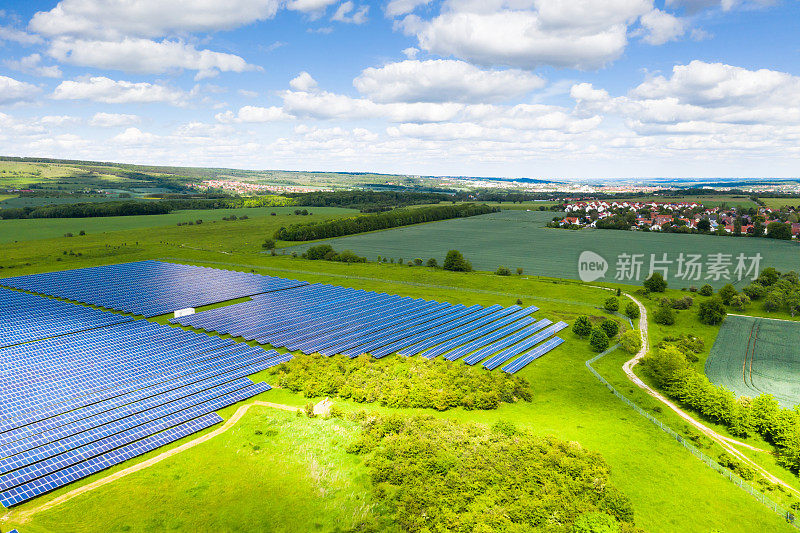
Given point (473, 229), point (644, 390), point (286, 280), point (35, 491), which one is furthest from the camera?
point (473, 229)

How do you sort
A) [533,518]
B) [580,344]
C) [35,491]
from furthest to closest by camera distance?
[580,344], [35,491], [533,518]

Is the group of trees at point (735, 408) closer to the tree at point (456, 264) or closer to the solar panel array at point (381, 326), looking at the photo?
the solar panel array at point (381, 326)

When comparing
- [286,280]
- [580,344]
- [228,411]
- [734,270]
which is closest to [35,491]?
[228,411]

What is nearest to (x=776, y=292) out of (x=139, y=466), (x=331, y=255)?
(x=139, y=466)

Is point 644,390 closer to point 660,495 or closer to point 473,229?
point 660,495

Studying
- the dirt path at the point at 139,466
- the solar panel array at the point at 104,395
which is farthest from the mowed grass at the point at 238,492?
the solar panel array at the point at 104,395

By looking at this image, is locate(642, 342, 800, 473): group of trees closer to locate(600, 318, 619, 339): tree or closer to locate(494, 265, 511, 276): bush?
locate(600, 318, 619, 339): tree

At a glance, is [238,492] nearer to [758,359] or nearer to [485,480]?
[485,480]
